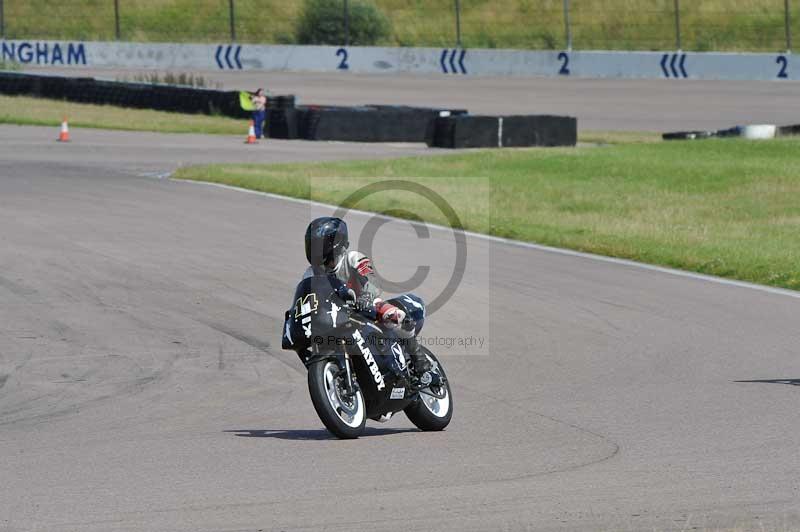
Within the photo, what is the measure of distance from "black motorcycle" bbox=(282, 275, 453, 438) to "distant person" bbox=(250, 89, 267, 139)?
27.6 metres

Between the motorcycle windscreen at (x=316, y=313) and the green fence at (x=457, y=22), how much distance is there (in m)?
45.8

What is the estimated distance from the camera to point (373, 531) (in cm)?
625

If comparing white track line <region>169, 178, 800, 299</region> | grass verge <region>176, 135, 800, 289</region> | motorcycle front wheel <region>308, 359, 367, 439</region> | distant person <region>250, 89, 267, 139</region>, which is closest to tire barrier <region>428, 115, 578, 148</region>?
grass verge <region>176, 135, 800, 289</region>

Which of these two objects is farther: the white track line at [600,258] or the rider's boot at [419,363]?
the white track line at [600,258]

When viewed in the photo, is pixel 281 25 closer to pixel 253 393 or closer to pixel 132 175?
pixel 132 175

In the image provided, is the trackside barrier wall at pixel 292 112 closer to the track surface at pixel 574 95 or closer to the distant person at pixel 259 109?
the distant person at pixel 259 109

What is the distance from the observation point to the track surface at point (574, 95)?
41750 millimetres

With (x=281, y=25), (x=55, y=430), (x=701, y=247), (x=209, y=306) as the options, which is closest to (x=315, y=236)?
(x=55, y=430)

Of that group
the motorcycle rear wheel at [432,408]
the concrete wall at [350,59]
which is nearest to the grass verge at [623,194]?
the motorcycle rear wheel at [432,408]

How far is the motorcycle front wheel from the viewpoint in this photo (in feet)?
26.9

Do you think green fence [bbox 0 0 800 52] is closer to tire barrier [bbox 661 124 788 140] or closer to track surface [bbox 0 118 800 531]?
tire barrier [bbox 661 124 788 140]

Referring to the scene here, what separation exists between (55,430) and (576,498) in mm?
3580

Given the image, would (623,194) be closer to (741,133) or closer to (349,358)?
(741,133)

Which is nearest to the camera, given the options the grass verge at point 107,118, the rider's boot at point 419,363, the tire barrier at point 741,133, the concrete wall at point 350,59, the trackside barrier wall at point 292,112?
the rider's boot at point 419,363
